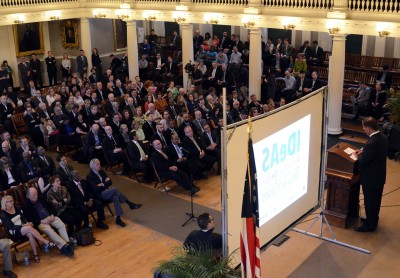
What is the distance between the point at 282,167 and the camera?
6852 mm

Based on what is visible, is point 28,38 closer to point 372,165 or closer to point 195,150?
point 195,150

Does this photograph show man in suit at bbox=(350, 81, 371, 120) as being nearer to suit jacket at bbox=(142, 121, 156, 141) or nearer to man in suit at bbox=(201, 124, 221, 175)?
man in suit at bbox=(201, 124, 221, 175)

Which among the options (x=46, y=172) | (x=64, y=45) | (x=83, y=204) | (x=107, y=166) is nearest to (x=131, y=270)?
(x=83, y=204)

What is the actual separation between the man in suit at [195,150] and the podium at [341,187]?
346cm

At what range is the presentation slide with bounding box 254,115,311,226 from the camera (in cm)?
641

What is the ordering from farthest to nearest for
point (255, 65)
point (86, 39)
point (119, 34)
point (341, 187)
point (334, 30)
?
point (119, 34)
point (86, 39)
point (255, 65)
point (334, 30)
point (341, 187)

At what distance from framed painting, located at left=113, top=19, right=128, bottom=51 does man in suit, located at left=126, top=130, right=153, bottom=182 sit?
11535 millimetres

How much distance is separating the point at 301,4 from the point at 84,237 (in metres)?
9.16

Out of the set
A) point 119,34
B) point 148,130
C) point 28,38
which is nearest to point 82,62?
point 28,38

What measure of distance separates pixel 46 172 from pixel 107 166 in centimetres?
222

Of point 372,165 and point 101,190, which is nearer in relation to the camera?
point 372,165

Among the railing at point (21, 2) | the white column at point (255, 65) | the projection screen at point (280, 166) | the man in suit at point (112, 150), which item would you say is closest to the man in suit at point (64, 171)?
the man in suit at point (112, 150)

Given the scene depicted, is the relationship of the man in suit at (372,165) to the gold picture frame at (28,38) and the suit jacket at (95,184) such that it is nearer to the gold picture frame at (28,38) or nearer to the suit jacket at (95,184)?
the suit jacket at (95,184)

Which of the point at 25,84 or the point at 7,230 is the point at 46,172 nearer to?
the point at 7,230
